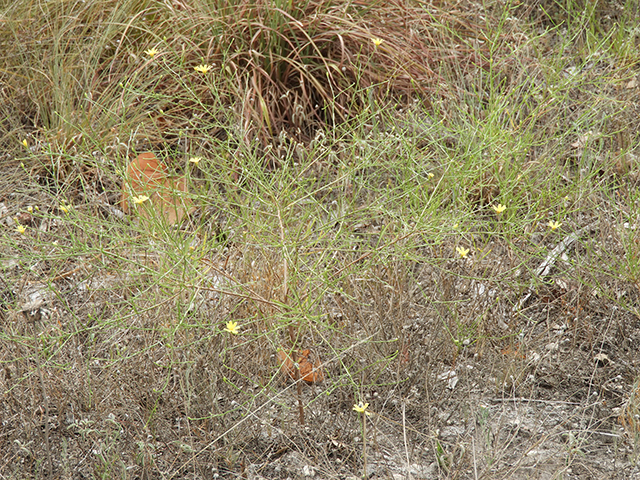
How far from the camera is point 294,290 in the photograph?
210 cm

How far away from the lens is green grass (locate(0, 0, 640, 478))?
2.11 metres

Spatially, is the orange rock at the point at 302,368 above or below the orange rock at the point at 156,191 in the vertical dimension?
below

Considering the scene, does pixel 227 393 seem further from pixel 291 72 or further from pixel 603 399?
pixel 291 72

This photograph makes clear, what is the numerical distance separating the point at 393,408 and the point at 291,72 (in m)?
1.91

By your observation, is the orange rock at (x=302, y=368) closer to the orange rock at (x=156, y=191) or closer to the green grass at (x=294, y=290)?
the green grass at (x=294, y=290)

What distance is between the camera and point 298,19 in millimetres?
3568

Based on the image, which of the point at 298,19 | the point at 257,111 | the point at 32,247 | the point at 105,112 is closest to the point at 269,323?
the point at 32,247

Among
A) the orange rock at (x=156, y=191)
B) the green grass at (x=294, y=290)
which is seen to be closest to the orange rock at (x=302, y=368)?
the green grass at (x=294, y=290)

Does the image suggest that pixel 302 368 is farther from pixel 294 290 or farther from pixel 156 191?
pixel 156 191

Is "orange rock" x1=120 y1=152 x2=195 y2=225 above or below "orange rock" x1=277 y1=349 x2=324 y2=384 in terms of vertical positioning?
above

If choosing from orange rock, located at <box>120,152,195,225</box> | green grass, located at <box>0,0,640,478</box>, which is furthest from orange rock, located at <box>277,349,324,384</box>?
orange rock, located at <box>120,152,195,225</box>

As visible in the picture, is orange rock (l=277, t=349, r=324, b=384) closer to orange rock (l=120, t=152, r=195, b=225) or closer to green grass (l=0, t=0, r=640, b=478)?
green grass (l=0, t=0, r=640, b=478)

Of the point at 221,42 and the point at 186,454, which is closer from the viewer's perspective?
the point at 186,454

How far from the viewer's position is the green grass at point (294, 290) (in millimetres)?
2111
